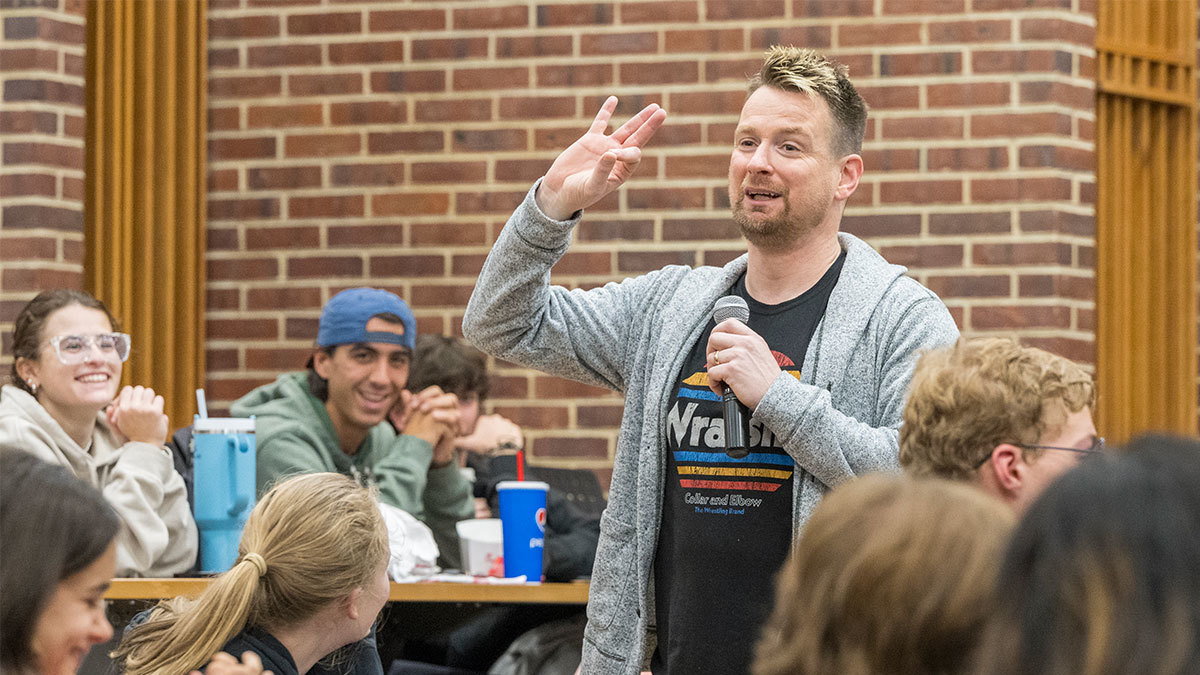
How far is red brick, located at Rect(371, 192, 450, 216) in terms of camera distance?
16.3ft

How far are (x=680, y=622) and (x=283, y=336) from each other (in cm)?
286

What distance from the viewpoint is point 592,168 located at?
2762mm

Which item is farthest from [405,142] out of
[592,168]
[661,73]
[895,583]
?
[895,583]

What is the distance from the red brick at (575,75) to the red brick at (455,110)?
21 centimetres

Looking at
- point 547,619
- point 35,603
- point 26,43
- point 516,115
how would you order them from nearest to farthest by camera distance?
point 35,603, point 547,619, point 26,43, point 516,115

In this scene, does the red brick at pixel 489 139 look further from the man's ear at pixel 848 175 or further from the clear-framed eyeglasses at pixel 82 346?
the man's ear at pixel 848 175

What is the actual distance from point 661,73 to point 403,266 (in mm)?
1107

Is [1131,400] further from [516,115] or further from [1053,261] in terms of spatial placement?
[516,115]

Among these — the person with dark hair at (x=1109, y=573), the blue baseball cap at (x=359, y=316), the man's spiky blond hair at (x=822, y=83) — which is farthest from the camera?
the blue baseball cap at (x=359, y=316)

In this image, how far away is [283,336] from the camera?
506 cm

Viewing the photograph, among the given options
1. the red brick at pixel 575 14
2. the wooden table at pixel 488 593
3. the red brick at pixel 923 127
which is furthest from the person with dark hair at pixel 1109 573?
the red brick at pixel 575 14

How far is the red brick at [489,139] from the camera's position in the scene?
4.92 m

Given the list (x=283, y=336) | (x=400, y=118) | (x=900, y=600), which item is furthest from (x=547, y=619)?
(x=900, y=600)

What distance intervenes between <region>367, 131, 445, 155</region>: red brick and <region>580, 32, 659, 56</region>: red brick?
59cm
